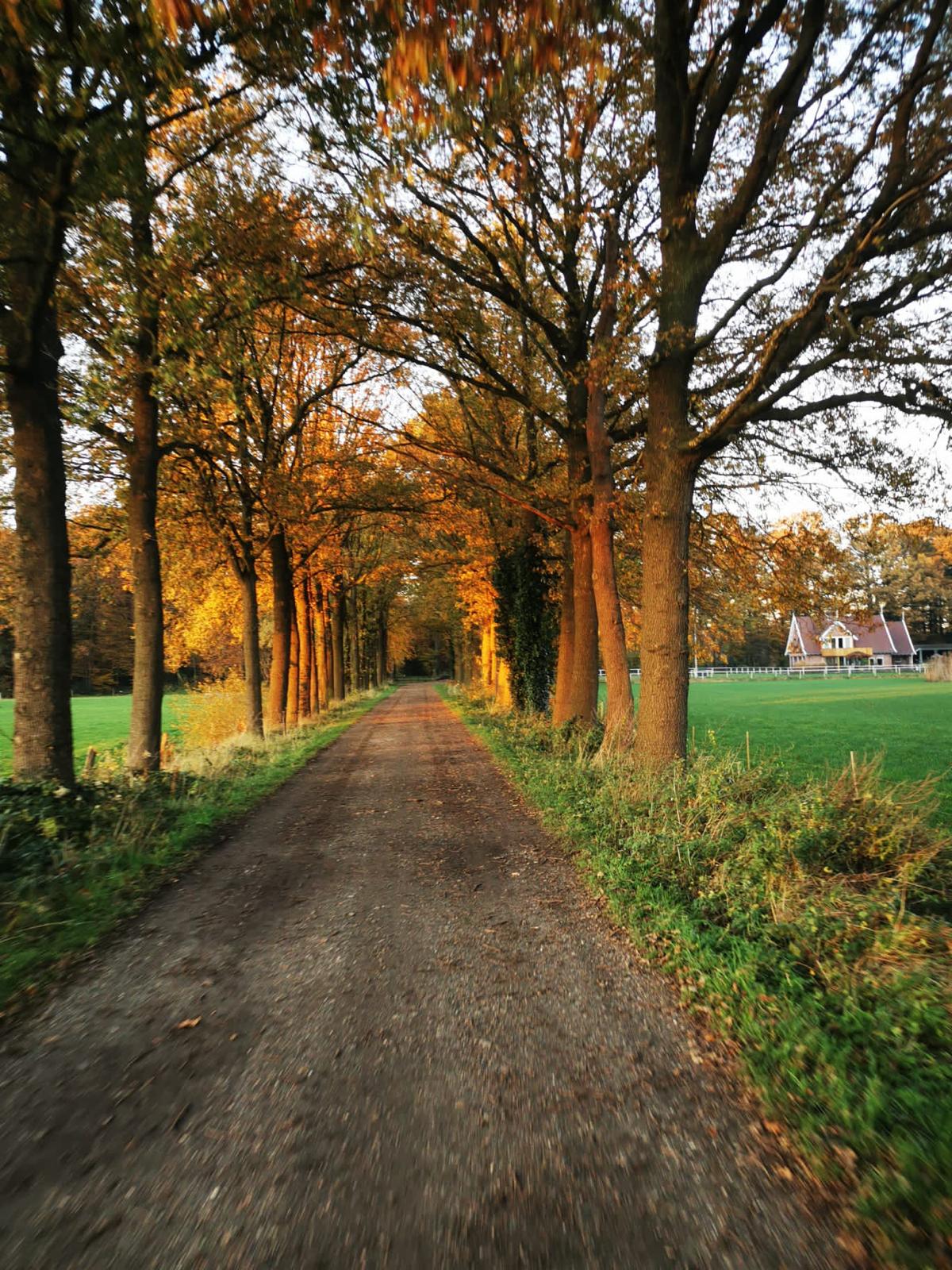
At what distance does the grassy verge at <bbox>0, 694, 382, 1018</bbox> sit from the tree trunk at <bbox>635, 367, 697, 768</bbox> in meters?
5.76

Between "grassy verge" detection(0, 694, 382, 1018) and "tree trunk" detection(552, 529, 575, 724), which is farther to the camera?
"tree trunk" detection(552, 529, 575, 724)

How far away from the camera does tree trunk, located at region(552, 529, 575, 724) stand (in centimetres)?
1466

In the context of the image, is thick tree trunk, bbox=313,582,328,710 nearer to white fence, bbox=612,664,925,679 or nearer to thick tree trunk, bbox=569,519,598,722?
thick tree trunk, bbox=569,519,598,722

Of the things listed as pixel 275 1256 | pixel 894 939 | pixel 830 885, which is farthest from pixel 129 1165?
pixel 830 885

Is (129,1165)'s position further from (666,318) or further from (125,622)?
(125,622)

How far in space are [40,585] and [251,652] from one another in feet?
31.9

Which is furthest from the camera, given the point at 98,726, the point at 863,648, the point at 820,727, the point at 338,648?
the point at 863,648

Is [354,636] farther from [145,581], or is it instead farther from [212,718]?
[145,581]

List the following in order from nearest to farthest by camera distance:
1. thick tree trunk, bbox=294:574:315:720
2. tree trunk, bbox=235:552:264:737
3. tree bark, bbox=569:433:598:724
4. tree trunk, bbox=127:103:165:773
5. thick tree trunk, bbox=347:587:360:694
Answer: tree trunk, bbox=127:103:165:773, tree bark, bbox=569:433:598:724, tree trunk, bbox=235:552:264:737, thick tree trunk, bbox=294:574:315:720, thick tree trunk, bbox=347:587:360:694

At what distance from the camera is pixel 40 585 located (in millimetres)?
6703

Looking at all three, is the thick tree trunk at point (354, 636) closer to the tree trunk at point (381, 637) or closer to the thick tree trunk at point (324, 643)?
the thick tree trunk at point (324, 643)

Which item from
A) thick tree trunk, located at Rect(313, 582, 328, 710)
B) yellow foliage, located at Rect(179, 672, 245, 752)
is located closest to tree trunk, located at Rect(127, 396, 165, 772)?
yellow foliage, located at Rect(179, 672, 245, 752)

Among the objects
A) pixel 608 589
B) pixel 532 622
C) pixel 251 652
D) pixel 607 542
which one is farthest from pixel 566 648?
pixel 251 652

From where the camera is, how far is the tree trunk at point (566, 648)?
48.1 ft
